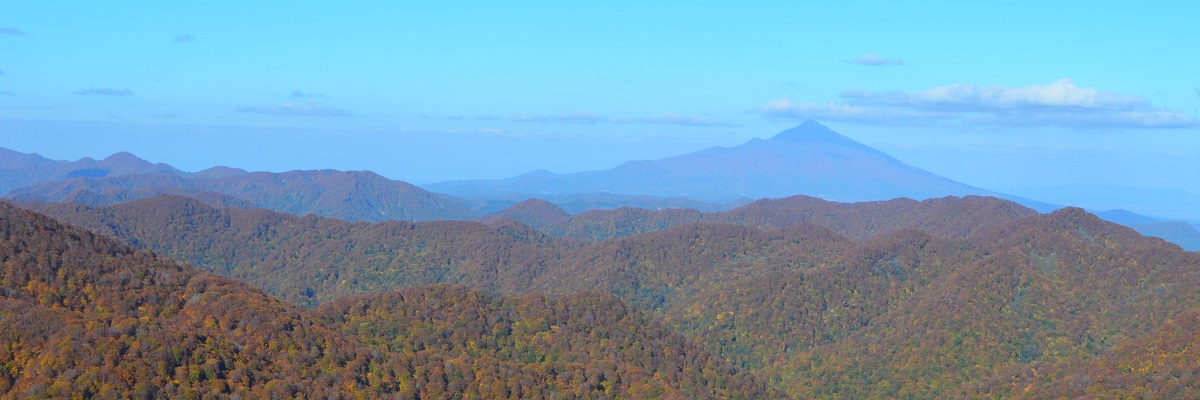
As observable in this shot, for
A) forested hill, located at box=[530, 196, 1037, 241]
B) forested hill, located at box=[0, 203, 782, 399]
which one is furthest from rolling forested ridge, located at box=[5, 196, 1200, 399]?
forested hill, located at box=[530, 196, 1037, 241]

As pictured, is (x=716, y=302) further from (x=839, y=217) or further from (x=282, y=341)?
(x=839, y=217)

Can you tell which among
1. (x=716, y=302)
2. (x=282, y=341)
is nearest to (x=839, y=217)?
(x=716, y=302)

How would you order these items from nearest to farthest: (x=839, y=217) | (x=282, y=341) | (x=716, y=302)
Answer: (x=282, y=341) < (x=716, y=302) < (x=839, y=217)

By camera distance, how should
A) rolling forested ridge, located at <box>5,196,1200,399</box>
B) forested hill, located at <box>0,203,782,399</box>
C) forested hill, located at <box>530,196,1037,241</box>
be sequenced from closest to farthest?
forested hill, located at <box>0,203,782,399</box> < rolling forested ridge, located at <box>5,196,1200,399</box> < forested hill, located at <box>530,196,1037,241</box>

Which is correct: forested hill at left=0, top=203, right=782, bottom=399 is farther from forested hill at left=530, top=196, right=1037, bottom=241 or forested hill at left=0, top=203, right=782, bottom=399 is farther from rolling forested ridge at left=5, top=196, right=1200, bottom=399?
forested hill at left=530, top=196, right=1037, bottom=241

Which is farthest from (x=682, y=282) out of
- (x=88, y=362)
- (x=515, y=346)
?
(x=88, y=362)

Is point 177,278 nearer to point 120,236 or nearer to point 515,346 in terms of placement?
point 515,346
